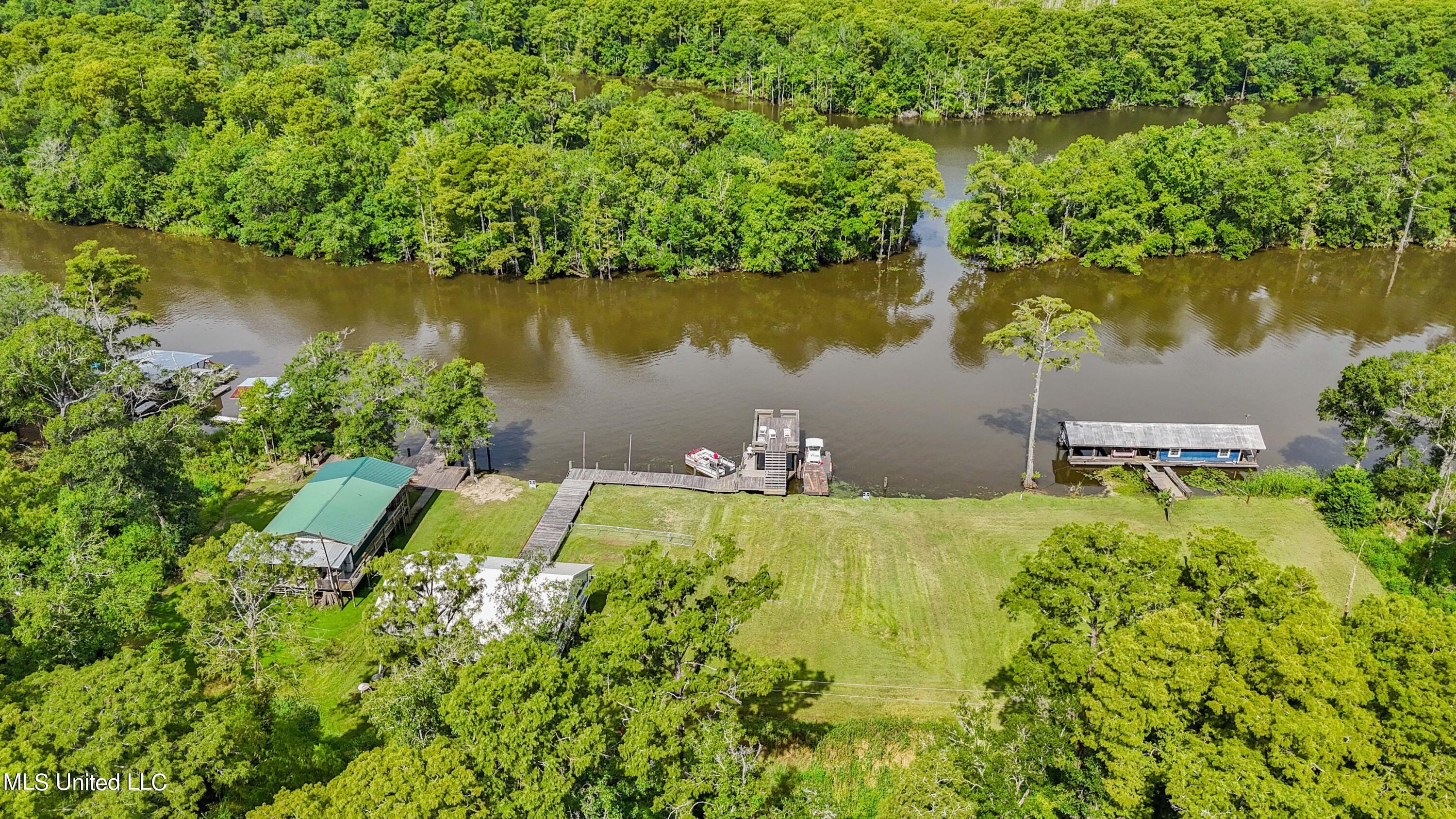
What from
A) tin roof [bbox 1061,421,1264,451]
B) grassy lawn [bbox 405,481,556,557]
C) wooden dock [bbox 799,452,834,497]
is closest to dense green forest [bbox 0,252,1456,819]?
grassy lawn [bbox 405,481,556,557]

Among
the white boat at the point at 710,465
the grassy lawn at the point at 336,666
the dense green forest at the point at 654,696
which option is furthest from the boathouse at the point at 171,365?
the white boat at the point at 710,465

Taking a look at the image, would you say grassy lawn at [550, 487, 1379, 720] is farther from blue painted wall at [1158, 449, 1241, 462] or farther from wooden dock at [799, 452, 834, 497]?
blue painted wall at [1158, 449, 1241, 462]

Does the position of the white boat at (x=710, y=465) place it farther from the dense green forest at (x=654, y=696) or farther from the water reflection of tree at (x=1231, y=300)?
the water reflection of tree at (x=1231, y=300)

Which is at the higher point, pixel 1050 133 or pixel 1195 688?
pixel 1050 133

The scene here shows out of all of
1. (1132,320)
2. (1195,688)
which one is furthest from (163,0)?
(1195,688)

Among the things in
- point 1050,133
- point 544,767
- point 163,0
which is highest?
point 163,0

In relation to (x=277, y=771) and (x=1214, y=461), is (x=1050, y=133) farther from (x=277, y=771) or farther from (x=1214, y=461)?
(x=277, y=771)
